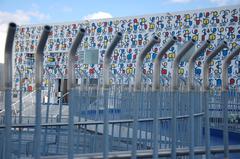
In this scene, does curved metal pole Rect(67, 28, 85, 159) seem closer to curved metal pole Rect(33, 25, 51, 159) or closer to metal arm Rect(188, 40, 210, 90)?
curved metal pole Rect(33, 25, 51, 159)

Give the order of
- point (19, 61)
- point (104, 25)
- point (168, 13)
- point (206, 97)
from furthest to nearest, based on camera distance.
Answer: point (19, 61)
point (104, 25)
point (168, 13)
point (206, 97)

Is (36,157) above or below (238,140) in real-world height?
above

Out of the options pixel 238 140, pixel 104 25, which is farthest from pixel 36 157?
pixel 104 25

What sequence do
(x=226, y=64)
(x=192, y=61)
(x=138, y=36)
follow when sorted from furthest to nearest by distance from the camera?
(x=138, y=36)
(x=226, y=64)
(x=192, y=61)

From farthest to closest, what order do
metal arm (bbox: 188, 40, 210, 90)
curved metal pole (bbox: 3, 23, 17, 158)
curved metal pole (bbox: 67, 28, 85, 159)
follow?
1. metal arm (bbox: 188, 40, 210, 90)
2. curved metal pole (bbox: 67, 28, 85, 159)
3. curved metal pole (bbox: 3, 23, 17, 158)

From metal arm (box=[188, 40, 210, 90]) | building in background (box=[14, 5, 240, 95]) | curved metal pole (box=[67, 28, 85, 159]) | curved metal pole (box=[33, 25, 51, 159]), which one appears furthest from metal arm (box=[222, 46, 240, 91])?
building in background (box=[14, 5, 240, 95])

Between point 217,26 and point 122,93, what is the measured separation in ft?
30.6

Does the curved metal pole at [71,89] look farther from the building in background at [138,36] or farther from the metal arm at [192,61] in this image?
the building in background at [138,36]

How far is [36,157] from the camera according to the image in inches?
54.3

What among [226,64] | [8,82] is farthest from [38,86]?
[226,64]

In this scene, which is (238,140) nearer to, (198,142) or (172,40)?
(198,142)

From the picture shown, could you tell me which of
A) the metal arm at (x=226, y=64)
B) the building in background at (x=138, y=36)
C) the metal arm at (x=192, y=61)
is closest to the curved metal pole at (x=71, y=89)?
the metal arm at (x=192, y=61)

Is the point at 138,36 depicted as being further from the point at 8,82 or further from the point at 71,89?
the point at 8,82

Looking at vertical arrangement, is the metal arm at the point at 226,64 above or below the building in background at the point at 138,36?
below
